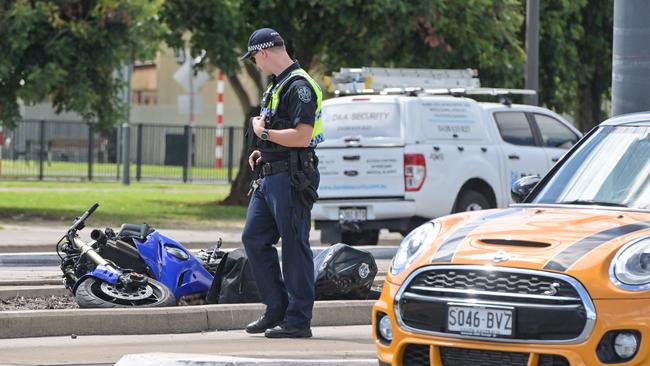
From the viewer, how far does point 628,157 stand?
23.7ft

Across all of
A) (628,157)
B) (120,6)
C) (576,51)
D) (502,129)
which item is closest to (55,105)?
(120,6)

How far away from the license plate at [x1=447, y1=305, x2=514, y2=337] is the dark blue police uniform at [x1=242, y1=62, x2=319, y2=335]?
2595 millimetres

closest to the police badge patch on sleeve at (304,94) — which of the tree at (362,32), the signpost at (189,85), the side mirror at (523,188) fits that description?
the side mirror at (523,188)

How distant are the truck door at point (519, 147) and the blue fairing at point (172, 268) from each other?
8.76 meters

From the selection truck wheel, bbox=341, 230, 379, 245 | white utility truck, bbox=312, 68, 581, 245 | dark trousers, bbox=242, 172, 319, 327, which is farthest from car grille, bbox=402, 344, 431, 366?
truck wheel, bbox=341, 230, 379, 245

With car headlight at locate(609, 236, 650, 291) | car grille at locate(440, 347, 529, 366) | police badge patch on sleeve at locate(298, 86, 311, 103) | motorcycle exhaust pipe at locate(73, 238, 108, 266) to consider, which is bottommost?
car grille at locate(440, 347, 529, 366)

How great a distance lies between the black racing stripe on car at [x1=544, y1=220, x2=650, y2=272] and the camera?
604cm

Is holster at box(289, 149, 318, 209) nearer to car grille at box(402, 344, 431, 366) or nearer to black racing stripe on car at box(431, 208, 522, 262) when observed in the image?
black racing stripe on car at box(431, 208, 522, 262)

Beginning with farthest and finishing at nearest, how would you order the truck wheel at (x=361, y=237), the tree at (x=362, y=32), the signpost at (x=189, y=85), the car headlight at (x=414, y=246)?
the signpost at (x=189, y=85) → the tree at (x=362, y=32) → the truck wheel at (x=361, y=237) → the car headlight at (x=414, y=246)

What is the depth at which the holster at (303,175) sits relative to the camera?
8633 millimetres

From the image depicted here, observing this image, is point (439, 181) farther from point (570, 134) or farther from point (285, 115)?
point (285, 115)

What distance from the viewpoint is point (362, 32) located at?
80.7ft

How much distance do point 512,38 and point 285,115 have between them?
747 inches

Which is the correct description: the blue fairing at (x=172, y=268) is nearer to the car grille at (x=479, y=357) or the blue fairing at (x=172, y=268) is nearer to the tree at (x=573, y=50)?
the car grille at (x=479, y=357)
